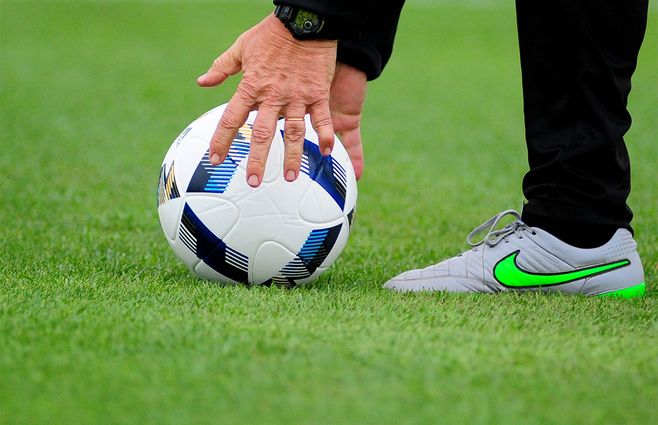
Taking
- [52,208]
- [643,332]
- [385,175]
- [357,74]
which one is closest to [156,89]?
[385,175]

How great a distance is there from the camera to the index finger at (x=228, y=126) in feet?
7.66

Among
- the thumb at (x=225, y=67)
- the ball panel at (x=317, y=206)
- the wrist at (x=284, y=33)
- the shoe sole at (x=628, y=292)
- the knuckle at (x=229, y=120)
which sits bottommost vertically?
the shoe sole at (x=628, y=292)

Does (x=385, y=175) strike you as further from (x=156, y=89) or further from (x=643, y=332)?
(x=156, y=89)

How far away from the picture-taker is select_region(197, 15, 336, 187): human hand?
7.59ft

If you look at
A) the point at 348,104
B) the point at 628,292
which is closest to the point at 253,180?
the point at 348,104

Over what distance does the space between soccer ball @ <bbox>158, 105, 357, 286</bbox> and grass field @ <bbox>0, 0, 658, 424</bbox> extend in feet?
0.30

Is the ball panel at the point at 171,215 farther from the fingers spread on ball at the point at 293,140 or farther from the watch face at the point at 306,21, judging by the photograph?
the watch face at the point at 306,21

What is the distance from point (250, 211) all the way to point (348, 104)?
617mm

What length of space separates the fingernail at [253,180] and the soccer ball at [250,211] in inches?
4.8

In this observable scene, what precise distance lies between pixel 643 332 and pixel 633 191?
264 centimetres

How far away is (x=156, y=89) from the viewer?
8.27 m

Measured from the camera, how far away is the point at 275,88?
91.0 inches

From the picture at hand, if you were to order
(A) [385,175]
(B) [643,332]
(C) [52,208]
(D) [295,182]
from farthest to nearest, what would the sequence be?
(A) [385,175], (C) [52,208], (D) [295,182], (B) [643,332]

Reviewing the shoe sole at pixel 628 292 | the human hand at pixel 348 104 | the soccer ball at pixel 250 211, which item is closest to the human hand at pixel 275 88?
the soccer ball at pixel 250 211
